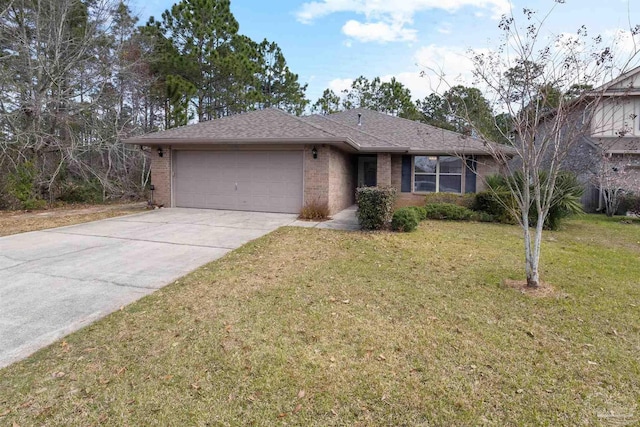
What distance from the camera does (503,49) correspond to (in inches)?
214

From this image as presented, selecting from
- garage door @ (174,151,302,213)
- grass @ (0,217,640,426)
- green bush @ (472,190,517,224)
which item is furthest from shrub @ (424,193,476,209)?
grass @ (0,217,640,426)

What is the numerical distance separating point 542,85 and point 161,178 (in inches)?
483

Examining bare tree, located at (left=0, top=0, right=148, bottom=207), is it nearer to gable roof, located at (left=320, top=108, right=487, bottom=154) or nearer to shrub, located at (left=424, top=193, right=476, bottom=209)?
gable roof, located at (left=320, top=108, right=487, bottom=154)

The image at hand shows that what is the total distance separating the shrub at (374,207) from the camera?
29.5ft

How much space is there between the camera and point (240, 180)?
12.5 meters

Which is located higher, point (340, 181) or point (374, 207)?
point (340, 181)

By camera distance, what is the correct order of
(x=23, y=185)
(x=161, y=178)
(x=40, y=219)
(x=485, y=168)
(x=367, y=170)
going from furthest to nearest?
(x=367, y=170)
(x=485, y=168)
(x=161, y=178)
(x=23, y=185)
(x=40, y=219)

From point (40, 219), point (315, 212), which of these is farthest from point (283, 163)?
point (40, 219)

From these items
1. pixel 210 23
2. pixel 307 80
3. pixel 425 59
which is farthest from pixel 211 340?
pixel 307 80

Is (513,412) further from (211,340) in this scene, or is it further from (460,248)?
(460,248)

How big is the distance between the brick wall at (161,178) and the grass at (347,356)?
8723 millimetres

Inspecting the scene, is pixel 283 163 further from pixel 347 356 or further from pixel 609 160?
pixel 609 160

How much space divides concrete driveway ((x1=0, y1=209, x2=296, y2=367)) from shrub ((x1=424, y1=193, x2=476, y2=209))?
562 centimetres

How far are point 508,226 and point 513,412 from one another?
926 centimetres
